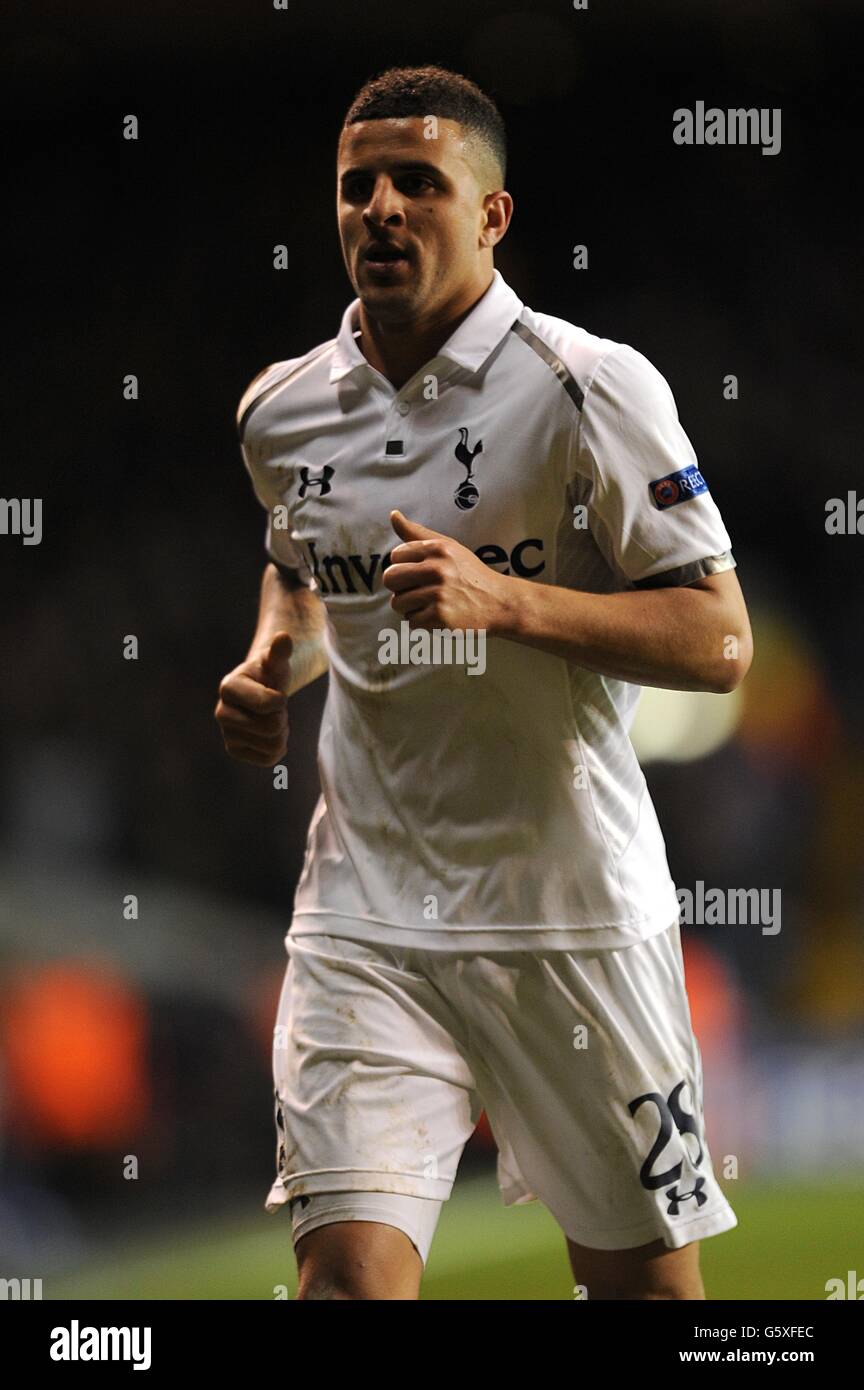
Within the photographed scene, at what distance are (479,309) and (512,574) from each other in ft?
1.30

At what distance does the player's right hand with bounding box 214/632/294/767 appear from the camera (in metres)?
2.56

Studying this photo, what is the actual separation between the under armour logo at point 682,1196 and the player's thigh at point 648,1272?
6cm

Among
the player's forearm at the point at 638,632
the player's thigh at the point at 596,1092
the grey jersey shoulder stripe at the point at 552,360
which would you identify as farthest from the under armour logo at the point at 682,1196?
the grey jersey shoulder stripe at the point at 552,360

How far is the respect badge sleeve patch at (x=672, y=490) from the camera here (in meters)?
2.42

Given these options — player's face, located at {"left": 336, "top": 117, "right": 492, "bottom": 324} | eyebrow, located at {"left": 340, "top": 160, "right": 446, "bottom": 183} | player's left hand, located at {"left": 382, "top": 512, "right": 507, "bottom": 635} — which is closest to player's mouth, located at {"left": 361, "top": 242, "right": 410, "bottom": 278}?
player's face, located at {"left": 336, "top": 117, "right": 492, "bottom": 324}

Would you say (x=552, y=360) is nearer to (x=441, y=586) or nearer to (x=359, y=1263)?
(x=441, y=586)

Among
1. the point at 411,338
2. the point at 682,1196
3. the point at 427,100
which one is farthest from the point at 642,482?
the point at 682,1196

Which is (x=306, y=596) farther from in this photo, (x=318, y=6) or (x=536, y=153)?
(x=536, y=153)

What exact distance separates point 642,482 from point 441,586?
0.36 metres

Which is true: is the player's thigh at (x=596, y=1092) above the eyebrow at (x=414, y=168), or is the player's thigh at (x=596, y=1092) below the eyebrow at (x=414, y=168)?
below

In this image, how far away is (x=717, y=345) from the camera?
5.38 m

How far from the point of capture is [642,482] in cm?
241

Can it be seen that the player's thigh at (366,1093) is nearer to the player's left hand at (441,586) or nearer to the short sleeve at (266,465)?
the player's left hand at (441,586)
